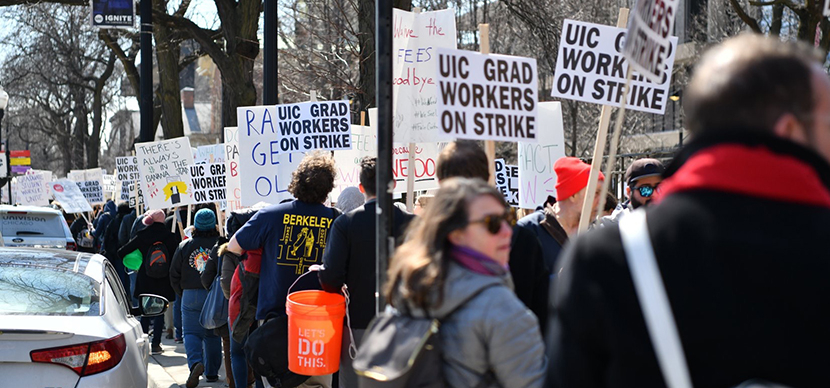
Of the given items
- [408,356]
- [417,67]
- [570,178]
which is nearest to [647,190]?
[570,178]

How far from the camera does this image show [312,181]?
6203mm

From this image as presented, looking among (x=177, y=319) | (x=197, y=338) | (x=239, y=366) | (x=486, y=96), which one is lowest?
(x=177, y=319)

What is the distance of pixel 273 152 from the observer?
31.6 ft

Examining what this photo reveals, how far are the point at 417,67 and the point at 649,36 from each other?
3360mm

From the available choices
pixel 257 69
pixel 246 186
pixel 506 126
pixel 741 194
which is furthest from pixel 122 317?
pixel 257 69

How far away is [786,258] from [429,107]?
216 inches

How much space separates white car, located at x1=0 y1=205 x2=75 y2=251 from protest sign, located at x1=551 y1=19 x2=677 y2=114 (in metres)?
10.9

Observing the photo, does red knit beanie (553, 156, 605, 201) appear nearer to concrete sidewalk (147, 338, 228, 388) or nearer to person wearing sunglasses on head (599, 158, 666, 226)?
person wearing sunglasses on head (599, 158, 666, 226)

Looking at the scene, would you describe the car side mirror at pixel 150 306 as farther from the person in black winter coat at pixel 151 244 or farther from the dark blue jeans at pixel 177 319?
the dark blue jeans at pixel 177 319

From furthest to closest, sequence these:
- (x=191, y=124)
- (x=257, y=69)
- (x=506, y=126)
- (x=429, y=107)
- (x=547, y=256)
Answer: (x=191, y=124) < (x=257, y=69) < (x=429, y=107) < (x=506, y=126) < (x=547, y=256)

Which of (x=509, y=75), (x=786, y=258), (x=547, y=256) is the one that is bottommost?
(x=547, y=256)

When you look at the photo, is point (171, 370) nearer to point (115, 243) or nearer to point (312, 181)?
point (312, 181)

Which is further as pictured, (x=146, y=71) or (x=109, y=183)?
(x=109, y=183)

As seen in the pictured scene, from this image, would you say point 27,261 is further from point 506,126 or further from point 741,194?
point 741,194
